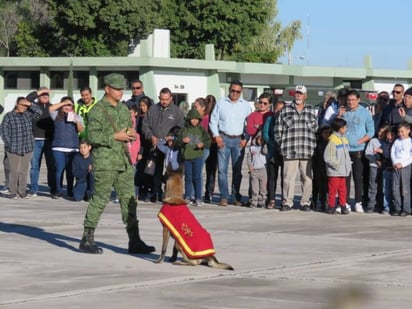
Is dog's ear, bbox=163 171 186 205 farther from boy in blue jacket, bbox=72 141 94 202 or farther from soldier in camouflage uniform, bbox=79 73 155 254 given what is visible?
boy in blue jacket, bbox=72 141 94 202

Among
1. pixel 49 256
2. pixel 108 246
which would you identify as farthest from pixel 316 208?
pixel 49 256

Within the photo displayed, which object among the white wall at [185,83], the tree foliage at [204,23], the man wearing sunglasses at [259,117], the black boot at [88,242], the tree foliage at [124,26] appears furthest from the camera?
the tree foliage at [204,23]

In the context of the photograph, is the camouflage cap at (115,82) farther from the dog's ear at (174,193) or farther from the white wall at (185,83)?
the white wall at (185,83)

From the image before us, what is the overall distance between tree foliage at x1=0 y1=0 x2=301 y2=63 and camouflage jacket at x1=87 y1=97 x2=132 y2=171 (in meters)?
62.1

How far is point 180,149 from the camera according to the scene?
15.9 m

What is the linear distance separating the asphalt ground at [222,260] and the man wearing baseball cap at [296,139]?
0.54m

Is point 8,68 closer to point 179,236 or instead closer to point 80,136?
point 80,136

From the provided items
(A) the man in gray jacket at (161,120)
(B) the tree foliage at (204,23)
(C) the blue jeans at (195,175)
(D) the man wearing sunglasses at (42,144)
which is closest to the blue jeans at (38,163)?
(D) the man wearing sunglasses at (42,144)

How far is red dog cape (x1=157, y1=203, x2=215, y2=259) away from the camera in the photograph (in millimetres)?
9602

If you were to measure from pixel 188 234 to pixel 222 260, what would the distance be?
0.76m

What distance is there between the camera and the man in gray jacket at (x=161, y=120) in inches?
655

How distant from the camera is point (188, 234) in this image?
9633 mm

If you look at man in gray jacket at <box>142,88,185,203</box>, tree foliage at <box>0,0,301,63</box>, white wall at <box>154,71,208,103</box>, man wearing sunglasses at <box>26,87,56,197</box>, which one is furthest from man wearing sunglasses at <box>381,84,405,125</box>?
tree foliage at <box>0,0,301,63</box>

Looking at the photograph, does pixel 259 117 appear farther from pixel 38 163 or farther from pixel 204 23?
pixel 204 23
